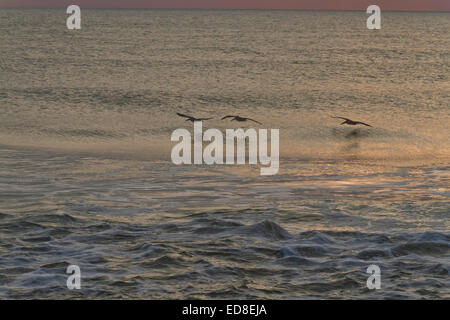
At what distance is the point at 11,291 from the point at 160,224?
12.3 ft

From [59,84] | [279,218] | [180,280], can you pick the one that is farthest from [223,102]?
[180,280]

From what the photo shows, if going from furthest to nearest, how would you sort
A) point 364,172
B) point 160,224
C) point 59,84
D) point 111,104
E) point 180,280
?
1. point 59,84
2. point 111,104
3. point 364,172
4. point 160,224
5. point 180,280

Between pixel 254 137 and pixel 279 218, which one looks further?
pixel 254 137

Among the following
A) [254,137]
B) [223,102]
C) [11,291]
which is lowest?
[11,291]

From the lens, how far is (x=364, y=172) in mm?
18078

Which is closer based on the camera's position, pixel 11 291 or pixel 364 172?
pixel 11 291

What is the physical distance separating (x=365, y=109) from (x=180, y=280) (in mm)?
23666

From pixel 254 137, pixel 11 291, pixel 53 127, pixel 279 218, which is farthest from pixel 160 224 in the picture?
pixel 53 127

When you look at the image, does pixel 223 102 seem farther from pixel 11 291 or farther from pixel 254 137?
pixel 11 291

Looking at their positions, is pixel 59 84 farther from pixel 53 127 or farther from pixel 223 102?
pixel 53 127

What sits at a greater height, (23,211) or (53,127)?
(53,127)

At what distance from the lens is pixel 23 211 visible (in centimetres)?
1334

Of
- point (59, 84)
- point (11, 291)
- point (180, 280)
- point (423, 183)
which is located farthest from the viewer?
point (59, 84)

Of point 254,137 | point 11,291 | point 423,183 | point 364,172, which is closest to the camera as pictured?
point 11,291
